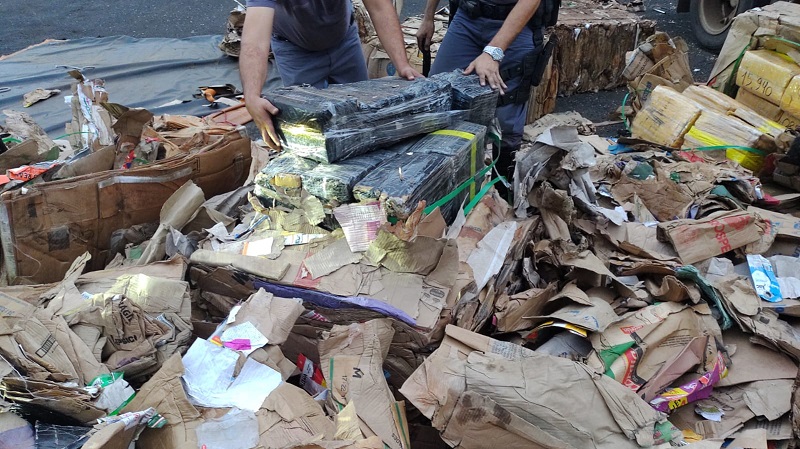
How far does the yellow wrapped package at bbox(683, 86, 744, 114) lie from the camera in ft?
11.8

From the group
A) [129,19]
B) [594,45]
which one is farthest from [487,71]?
[129,19]

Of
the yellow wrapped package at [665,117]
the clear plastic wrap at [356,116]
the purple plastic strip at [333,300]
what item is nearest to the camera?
the purple plastic strip at [333,300]

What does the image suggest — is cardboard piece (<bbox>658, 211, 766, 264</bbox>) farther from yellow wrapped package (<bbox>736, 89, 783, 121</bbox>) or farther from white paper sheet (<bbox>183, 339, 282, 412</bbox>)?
white paper sheet (<bbox>183, 339, 282, 412</bbox>)

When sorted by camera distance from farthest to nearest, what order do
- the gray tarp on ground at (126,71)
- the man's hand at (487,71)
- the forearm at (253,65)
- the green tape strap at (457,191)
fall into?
the gray tarp on ground at (126,71), the man's hand at (487,71), the forearm at (253,65), the green tape strap at (457,191)

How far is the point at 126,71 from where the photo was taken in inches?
203

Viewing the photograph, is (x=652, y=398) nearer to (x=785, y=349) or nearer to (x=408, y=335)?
(x=785, y=349)

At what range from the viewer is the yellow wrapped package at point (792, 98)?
3.44m

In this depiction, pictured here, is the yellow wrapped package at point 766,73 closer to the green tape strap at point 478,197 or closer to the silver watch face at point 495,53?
the silver watch face at point 495,53

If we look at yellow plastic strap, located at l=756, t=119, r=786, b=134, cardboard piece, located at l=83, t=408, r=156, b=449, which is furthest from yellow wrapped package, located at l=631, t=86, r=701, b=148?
cardboard piece, located at l=83, t=408, r=156, b=449

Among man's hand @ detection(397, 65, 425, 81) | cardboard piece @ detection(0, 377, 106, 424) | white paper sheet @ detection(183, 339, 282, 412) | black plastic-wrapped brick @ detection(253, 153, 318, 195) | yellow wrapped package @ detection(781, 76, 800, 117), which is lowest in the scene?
white paper sheet @ detection(183, 339, 282, 412)

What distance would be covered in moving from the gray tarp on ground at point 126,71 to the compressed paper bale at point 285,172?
2.79 metres

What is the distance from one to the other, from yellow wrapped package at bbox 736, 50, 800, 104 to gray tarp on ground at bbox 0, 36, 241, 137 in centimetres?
383

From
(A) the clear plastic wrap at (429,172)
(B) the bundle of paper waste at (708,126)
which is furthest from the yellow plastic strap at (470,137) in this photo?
(B) the bundle of paper waste at (708,126)

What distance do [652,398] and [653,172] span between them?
154cm
